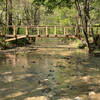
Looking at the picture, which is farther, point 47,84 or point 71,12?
point 71,12

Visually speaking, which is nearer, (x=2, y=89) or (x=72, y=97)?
(x=72, y=97)

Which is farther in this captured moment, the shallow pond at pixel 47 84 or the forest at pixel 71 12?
the forest at pixel 71 12

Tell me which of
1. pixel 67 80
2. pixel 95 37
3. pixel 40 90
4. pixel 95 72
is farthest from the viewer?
pixel 95 37

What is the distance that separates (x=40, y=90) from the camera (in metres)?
6.63

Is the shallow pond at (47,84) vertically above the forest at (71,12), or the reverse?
the forest at (71,12)

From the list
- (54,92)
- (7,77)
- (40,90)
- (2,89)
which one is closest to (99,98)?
(54,92)

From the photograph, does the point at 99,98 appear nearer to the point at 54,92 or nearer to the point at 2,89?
the point at 54,92

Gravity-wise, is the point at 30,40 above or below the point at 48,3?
below

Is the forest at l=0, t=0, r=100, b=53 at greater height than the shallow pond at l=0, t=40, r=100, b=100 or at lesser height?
greater

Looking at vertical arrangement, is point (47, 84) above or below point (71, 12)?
below

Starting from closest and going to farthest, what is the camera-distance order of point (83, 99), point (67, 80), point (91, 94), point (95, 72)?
1. point (83, 99)
2. point (91, 94)
3. point (67, 80)
4. point (95, 72)

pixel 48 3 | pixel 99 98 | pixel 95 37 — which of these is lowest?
pixel 99 98

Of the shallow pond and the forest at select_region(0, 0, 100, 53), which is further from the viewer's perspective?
the forest at select_region(0, 0, 100, 53)

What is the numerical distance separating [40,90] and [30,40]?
728 inches
